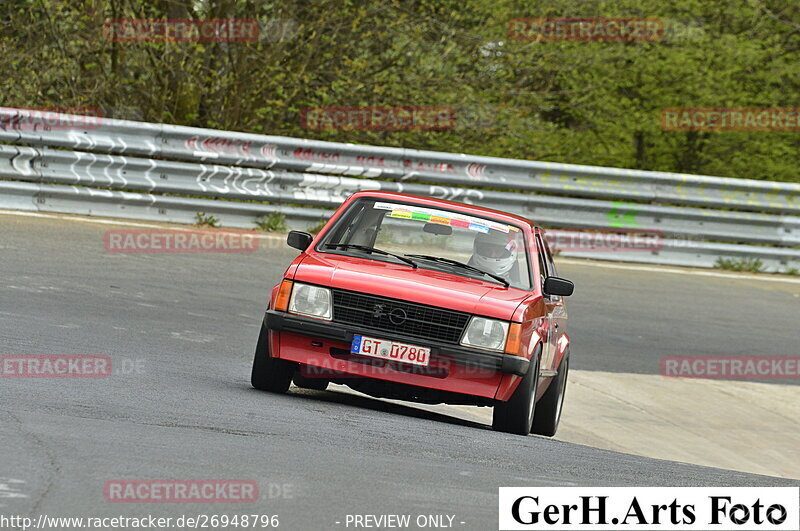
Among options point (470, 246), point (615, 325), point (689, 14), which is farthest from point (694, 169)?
point (470, 246)

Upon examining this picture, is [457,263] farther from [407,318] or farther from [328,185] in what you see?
→ [328,185]

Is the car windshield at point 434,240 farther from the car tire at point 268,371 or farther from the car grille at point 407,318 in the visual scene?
the car tire at point 268,371

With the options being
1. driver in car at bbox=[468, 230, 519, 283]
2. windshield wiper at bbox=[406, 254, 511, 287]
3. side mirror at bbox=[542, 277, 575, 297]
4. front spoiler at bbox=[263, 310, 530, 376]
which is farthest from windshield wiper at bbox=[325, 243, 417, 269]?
side mirror at bbox=[542, 277, 575, 297]

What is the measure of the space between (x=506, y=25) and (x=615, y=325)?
978cm

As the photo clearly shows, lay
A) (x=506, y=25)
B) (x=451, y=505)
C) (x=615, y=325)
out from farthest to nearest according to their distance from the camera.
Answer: (x=506, y=25), (x=615, y=325), (x=451, y=505)

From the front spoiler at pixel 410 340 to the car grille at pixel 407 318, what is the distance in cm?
5

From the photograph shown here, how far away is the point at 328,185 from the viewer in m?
17.5

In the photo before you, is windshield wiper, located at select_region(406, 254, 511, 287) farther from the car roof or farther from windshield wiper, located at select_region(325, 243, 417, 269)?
the car roof

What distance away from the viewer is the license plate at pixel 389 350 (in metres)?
7.98

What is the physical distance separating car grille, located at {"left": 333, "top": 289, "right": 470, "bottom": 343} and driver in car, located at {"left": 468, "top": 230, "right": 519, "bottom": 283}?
90cm

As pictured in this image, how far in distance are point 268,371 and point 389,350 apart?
867 millimetres

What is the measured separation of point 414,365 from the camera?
800 centimetres

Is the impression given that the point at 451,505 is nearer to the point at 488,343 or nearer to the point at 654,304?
the point at 488,343

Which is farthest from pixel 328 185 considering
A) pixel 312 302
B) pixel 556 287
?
pixel 312 302
